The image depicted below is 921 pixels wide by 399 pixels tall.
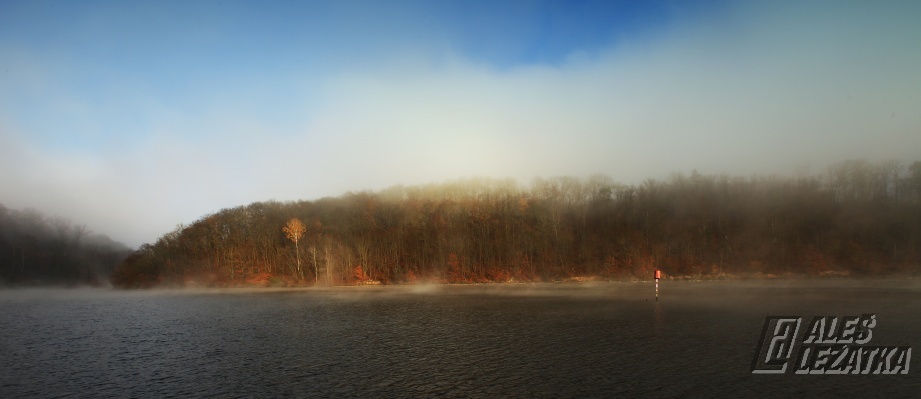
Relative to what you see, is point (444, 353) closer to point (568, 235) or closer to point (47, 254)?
point (568, 235)

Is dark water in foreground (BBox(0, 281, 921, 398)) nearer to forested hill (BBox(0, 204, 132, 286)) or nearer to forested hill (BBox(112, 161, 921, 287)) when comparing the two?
forested hill (BBox(112, 161, 921, 287))

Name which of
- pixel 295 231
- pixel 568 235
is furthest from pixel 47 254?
pixel 568 235

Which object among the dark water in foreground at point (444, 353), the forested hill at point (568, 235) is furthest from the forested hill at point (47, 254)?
the dark water in foreground at point (444, 353)

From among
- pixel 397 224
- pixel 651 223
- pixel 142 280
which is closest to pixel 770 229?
pixel 651 223

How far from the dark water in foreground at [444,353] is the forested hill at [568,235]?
46299 millimetres

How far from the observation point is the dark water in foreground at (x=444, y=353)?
15.8m

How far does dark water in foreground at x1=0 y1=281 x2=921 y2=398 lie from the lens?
15.8 meters

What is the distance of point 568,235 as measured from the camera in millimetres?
93062

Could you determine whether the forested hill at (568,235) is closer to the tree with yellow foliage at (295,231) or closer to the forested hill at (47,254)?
the tree with yellow foliage at (295,231)

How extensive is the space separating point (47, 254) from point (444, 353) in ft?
603

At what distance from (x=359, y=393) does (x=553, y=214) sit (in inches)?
3318

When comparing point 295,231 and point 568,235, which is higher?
point 295,231

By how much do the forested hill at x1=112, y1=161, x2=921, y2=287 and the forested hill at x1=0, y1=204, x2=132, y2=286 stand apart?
178ft

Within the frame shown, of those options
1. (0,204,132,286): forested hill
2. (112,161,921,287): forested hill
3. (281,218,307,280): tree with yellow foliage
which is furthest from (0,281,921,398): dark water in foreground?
(0,204,132,286): forested hill
